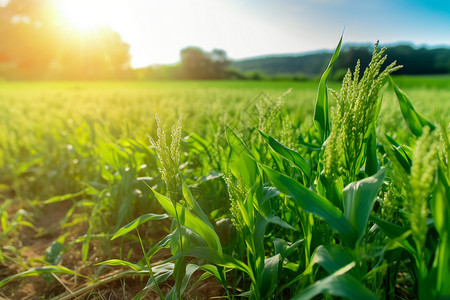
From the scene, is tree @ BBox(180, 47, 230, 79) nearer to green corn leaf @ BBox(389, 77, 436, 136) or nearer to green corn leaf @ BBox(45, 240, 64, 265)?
green corn leaf @ BBox(45, 240, 64, 265)

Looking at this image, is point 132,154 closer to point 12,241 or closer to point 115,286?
point 115,286

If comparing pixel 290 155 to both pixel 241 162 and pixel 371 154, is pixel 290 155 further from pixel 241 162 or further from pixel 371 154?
pixel 371 154

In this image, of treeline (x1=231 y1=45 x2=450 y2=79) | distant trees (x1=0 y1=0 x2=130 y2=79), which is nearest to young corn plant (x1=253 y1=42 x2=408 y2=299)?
treeline (x1=231 y1=45 x2=450 y2=79)

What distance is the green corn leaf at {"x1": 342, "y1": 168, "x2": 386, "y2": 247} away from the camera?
2.24 ft

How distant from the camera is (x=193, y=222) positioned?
2.78ft

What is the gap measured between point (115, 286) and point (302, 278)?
81 centimetres

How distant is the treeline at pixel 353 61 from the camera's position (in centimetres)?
3347

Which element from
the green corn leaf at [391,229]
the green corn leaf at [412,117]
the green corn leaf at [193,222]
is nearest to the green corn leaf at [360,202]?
the green corn leaf at [391,229]

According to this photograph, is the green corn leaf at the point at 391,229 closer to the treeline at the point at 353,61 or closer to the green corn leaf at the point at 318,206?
the green corn leaf at the point at 318,206

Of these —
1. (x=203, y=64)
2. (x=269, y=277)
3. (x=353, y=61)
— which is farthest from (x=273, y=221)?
(x=203, y=64)

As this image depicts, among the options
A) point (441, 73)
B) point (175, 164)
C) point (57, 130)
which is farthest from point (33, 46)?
point (441, 73)

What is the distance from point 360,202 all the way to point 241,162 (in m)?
0.36

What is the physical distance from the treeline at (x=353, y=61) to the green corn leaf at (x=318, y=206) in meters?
24.0

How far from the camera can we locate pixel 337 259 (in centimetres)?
72
